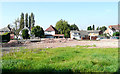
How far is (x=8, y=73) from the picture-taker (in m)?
6.35

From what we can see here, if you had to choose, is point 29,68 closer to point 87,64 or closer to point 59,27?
point 87,64

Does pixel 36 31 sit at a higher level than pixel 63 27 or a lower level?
lower

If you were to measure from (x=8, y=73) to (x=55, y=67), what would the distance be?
7.99 ft

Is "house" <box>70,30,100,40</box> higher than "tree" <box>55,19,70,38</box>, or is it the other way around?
"tree" <box>55,19,70,38</box>

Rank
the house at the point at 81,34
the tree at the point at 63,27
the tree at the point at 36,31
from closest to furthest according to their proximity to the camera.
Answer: the tree at the point at 36,31 < the house at the point at 81,34 < the tree at the point at 63,27

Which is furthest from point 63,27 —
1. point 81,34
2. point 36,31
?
point 36,31

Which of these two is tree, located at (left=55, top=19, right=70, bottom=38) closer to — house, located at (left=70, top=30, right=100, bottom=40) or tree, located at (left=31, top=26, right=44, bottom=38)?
house, located at (left=70, top=30, right=100, bottom=40)

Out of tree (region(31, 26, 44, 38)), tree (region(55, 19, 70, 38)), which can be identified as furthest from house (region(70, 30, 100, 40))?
tree (region(31, 26, 44, 38))

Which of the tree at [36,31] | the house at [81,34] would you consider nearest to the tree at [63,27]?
the house at [81,34]

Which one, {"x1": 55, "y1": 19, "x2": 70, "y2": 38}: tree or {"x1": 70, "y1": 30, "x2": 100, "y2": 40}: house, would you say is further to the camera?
{"x1": 55, "y1": 19, "x2": 70, "y2": 38}: tree

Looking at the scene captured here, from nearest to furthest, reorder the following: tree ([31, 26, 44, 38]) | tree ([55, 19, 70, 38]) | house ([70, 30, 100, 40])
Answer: tree ([31, 26, 44, 38]) → house ([70, 30, 100, 40]) → tree ([55, 19, 70, 38])

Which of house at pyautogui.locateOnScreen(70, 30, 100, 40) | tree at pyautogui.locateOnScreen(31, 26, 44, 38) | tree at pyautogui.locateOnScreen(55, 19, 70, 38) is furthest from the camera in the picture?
tree at pyautogui.locateOnScreen(55, 19, 70, 38)

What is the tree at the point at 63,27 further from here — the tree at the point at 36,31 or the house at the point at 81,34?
the tree at the point at 36,31

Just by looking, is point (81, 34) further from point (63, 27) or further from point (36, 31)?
point (36, 31)
